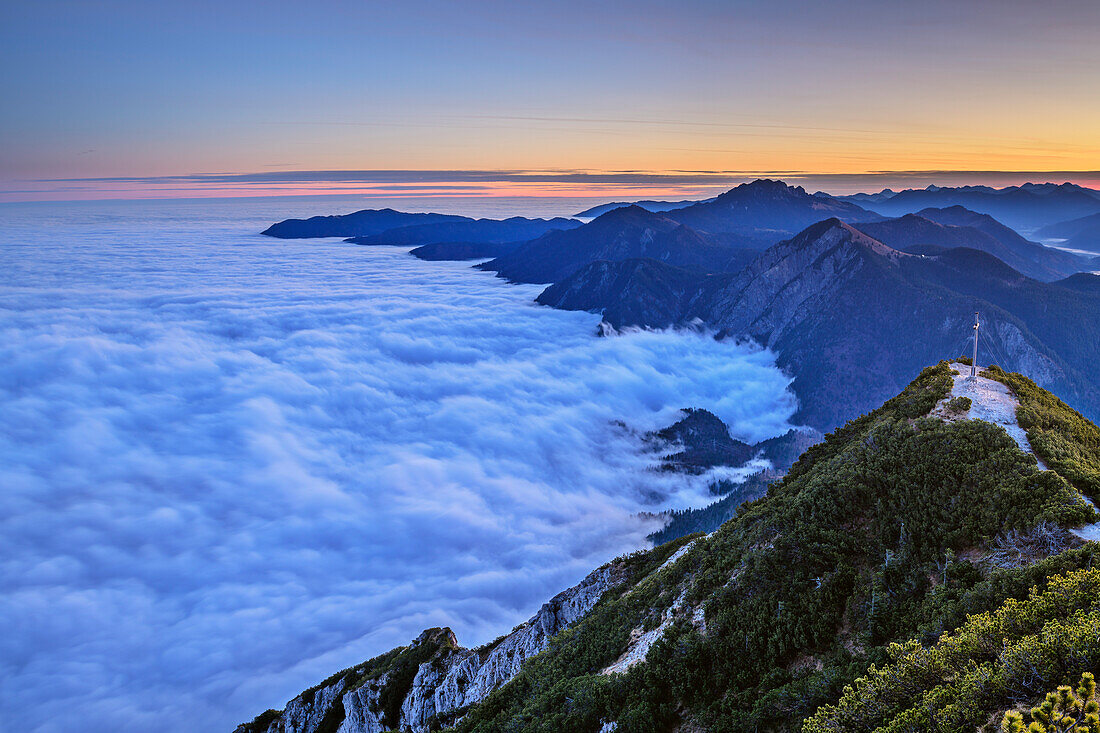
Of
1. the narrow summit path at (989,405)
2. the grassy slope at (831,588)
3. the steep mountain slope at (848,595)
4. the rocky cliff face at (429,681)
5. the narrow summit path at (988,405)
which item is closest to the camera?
the steep mountain slope at (848,595)

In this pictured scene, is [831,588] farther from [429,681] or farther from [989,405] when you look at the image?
[429,681]

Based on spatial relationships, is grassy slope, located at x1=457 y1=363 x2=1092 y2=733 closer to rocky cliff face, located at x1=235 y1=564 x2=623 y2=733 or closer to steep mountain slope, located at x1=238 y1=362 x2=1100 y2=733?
steep mountain slope, located at x1=238 y1=362 x2=1100 y2=733

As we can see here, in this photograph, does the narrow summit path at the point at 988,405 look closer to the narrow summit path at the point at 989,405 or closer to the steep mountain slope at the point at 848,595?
the narrow summit path at the point at 989,405

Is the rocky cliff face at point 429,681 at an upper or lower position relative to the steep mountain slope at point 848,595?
lower

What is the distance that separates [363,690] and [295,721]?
11285mm

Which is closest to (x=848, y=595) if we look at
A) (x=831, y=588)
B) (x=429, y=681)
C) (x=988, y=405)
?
(x=831, y=588)

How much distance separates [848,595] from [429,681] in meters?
45.2

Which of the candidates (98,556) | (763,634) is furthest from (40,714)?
(763,634)

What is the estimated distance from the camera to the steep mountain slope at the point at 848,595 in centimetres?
2039

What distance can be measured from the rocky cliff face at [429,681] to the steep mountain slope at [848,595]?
1273 cm

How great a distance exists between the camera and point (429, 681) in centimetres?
5700

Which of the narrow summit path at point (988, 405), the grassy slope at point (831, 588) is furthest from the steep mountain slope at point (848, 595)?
the narrow summit path at point (988, 405)

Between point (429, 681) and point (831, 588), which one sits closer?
point (831, 588)

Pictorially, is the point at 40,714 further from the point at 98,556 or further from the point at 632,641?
the point at 632,641
